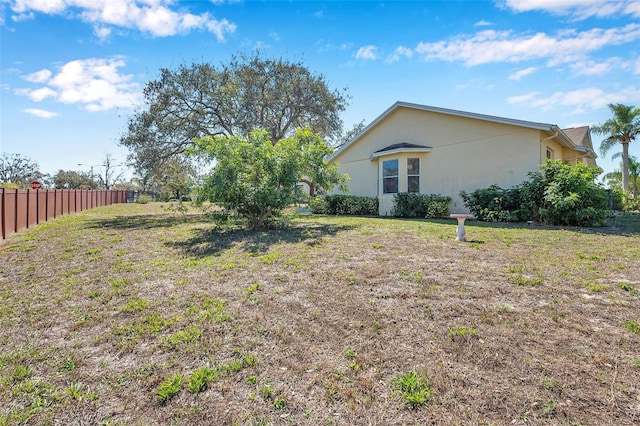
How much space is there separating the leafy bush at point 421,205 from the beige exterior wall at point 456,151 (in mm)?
746

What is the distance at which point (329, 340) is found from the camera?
2.99 meters

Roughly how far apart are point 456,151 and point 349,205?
526 centimetres

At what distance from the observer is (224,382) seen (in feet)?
8.00

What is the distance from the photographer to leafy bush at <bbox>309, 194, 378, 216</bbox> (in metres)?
14.9

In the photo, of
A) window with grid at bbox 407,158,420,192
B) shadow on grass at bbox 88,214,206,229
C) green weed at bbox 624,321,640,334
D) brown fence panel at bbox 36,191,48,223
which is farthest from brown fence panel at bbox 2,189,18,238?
window with grid at bbox 407,158,420,192

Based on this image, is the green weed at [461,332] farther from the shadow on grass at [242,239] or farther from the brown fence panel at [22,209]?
the brown fence panel at [22,209]

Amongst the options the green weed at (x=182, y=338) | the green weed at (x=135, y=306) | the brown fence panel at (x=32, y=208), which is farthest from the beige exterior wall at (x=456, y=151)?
the brown fence panel at (x=32, y=208)

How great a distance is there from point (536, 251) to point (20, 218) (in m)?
14.9

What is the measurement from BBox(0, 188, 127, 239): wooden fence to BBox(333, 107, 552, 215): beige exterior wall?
1327 centimetres

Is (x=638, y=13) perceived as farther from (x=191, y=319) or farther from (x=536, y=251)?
(x=191, y=319)

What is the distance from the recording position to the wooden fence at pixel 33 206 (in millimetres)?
9336

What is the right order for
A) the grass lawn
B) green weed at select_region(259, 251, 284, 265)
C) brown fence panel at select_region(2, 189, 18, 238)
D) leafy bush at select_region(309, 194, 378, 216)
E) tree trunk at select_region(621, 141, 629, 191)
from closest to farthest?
the grass lawn
green weed at select_region(259, 251, 284, 265)
brown fence panel at select_region(2, 189, 18, 238)
leafy bush at select_region(309, 194, 378, 216)
tree trunk at select_region(621, 141, 629, 191)

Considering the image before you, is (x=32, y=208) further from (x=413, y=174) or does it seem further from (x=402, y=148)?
(x=413, y=174)

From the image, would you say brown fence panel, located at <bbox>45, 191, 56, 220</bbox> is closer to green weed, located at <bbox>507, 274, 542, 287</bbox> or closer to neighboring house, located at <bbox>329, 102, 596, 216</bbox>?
neighboring house, located at <bbox>329, 102, 596, 216</bbox>
